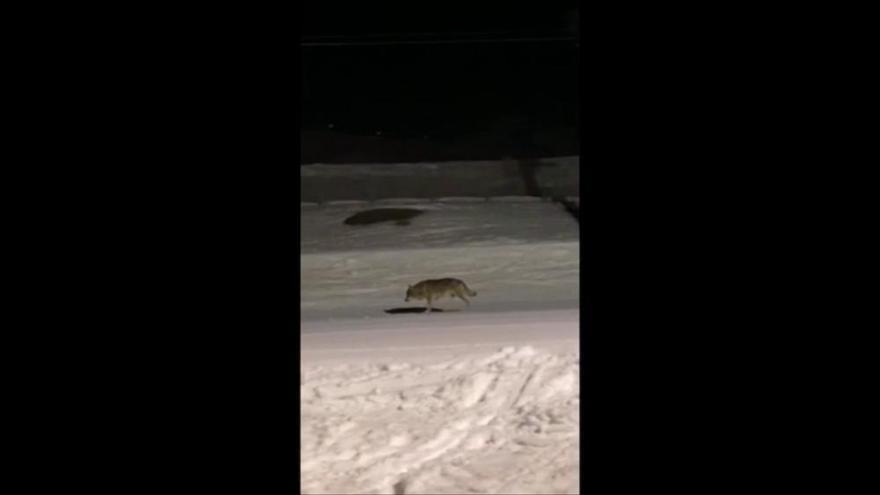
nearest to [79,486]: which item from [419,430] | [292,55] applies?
[292,55]

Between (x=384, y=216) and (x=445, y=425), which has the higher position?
(x=384, y=216)

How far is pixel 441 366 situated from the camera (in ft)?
13.6

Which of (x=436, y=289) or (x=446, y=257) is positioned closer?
(x=436, y=289)

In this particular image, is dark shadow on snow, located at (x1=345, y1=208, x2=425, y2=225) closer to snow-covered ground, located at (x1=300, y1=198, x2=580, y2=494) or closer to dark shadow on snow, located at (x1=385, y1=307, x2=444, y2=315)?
snow-covered ground, located at (x1=300, y1=198, x2=580, y2=494)

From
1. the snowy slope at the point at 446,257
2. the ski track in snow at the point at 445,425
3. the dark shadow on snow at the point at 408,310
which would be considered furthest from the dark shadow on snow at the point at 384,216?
the ski track in snow at the point at 445,425

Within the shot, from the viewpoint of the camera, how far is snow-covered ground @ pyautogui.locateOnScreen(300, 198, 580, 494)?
3311 millimetres

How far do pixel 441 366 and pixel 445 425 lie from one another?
0.53 m

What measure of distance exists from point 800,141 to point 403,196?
6.85 m

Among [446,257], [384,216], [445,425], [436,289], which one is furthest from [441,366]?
[384,216]

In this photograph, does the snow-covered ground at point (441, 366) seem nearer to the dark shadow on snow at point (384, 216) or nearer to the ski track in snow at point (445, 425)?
the ski track in snow at point (445, 425)

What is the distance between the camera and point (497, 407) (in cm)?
379

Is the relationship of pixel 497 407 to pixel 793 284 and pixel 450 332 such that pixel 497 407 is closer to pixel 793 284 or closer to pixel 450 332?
pixel 450 332

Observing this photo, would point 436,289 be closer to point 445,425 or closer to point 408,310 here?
point 408,310

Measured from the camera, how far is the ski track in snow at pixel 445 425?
3223mm
